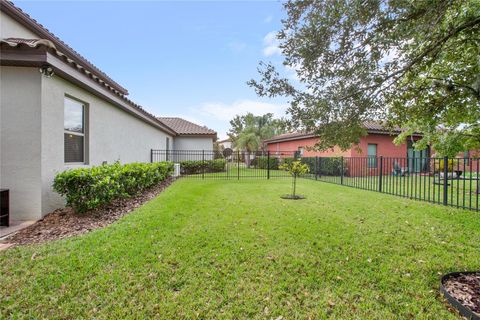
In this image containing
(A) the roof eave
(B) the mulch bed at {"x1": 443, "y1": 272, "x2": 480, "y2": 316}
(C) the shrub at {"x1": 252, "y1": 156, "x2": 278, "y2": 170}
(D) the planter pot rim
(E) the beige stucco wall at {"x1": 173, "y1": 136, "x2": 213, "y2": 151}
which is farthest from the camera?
(C) the shrub at {"x1": 252, "y1": 156, "x2": 278, "y2": 170}

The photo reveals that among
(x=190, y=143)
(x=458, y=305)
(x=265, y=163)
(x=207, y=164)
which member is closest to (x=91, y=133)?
(x=458, y=305)

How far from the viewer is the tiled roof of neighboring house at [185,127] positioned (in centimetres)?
1944

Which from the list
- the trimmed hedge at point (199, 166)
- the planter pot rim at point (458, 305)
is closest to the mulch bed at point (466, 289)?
the planter pot rim at point (458, 305)

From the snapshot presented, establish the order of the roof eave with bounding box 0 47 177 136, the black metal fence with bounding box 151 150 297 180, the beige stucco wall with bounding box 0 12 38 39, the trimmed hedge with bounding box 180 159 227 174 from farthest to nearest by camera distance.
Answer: the trimmed hedge with bounding box 180 159 227 174
the black metal fence with bounding box 151 150 297 180
the beige stucco wall with bounding box 0 12 38 39
the roof eave with bounding box 0 47 177 136

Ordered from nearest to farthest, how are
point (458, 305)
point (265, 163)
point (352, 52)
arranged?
point (458, 305)
point (352, 52)
point (265, 163)

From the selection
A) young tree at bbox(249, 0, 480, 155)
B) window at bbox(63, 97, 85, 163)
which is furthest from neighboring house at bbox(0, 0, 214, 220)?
young tree at bbox(249, 0, 480, 155)

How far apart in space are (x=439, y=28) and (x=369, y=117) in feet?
4.49

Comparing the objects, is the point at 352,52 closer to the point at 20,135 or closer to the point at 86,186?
the point at 86,186

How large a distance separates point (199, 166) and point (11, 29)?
1191 centimetres

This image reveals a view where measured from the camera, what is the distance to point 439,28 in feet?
9.59

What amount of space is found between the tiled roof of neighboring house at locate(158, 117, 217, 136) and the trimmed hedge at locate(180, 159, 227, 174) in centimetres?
286

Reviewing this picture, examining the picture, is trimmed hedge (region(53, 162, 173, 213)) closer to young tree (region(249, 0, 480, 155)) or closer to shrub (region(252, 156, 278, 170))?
young tree (region(249, 0, 480, 155))

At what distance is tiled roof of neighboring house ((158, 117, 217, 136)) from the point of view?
1944cm

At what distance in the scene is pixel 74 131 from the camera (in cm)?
630
